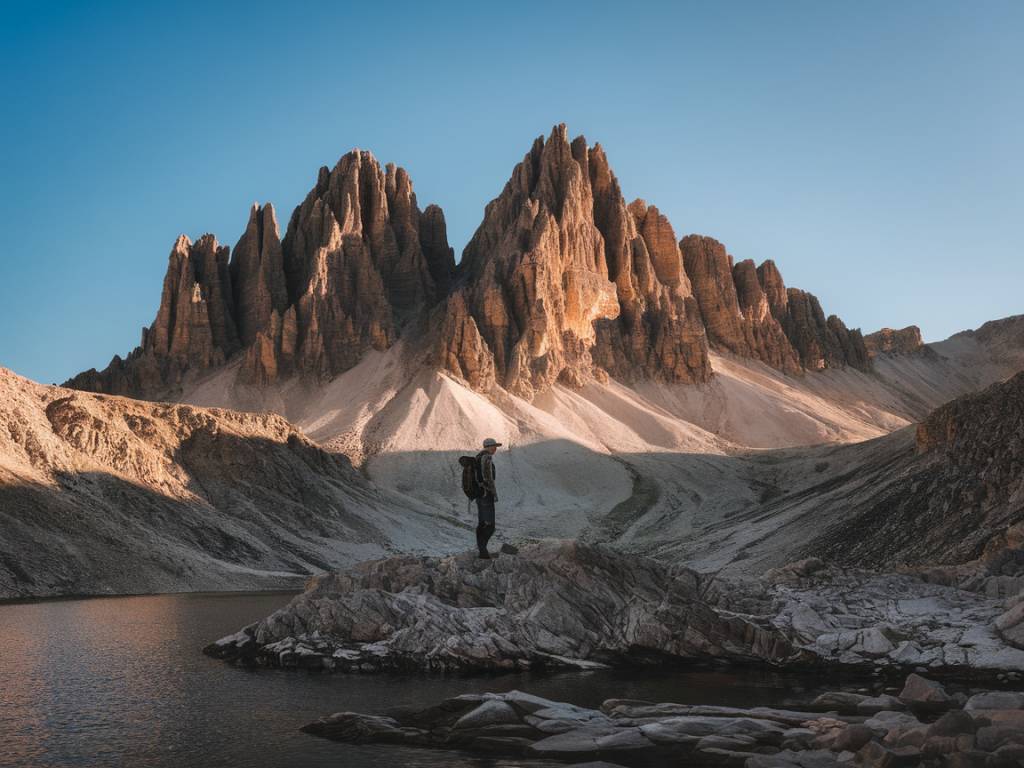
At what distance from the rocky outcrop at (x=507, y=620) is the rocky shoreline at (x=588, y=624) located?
32 mm

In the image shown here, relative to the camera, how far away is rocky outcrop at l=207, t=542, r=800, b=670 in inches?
905

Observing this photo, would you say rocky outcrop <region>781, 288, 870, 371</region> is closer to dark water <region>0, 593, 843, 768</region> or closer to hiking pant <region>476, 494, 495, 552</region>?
hiking pant <region>476, 494, 495, 552</region>

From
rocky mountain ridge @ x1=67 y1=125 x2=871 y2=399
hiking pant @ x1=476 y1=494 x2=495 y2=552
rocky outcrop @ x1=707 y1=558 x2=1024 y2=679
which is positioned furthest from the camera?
rocky mountain ridge @ x1=67 y1=125 x2=871 y2=399

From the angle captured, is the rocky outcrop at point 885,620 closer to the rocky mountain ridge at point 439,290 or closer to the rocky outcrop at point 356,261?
the rocky mountain ridge at point 439,290

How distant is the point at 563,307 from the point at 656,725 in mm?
131702

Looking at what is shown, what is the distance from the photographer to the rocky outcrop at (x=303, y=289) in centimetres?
14450

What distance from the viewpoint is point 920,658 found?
22.3 meters

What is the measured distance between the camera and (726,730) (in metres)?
15.4

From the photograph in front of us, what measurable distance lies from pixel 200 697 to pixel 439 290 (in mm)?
141111

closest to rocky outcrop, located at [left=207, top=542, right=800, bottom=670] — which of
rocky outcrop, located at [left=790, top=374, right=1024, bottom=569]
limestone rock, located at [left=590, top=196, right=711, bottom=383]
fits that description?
rocky outcrop, located at [left=790, top=374, right=1024, bottom=569]

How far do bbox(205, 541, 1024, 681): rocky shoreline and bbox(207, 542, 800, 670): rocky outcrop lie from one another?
0.10 ft

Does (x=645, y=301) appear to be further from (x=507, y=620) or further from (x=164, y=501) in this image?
(x=507, y=620)

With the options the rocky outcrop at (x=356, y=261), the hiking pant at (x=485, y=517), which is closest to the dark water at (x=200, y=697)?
the hiking pant at (x=485, y=517)

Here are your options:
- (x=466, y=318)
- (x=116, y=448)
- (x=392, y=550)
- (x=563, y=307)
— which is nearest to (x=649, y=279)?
(x=563, y=307)
